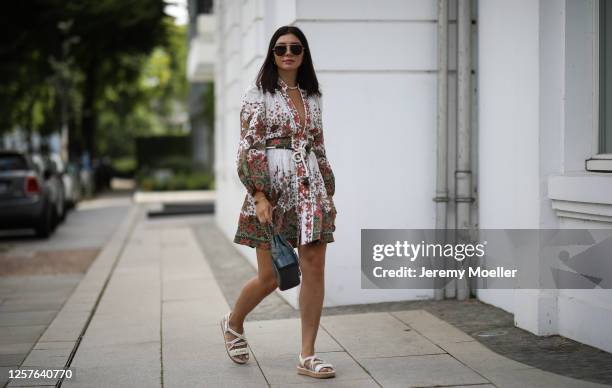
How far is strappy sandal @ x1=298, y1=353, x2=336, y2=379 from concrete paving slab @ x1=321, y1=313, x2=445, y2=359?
21.0 inches

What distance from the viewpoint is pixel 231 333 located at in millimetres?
5496

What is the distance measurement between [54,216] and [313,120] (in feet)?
43.3

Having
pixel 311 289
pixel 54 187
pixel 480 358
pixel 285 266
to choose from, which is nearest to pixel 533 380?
pixel 480 358

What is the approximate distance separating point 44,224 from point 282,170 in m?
11.7

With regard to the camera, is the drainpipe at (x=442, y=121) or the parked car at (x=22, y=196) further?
the parked car at (x=22, y=196)

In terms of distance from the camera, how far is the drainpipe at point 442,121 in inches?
287

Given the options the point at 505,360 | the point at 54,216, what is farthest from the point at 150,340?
the point at 54,216

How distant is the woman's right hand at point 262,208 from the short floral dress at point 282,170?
0.16 ft

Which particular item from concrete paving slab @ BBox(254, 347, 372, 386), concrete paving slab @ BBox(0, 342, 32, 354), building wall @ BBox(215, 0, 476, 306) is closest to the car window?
building wall @ BBox(215, 0, 476, 306)

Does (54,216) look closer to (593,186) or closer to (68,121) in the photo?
(593,186)

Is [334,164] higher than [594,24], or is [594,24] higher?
[594,24]

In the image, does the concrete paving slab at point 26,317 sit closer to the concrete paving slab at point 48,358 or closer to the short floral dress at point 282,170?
the concrete paving slab at point 48,358

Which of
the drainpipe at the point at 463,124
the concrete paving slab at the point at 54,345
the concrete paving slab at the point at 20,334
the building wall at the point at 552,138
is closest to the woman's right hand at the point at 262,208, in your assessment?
the building wall at the point at 552,138

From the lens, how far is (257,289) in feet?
17.6
